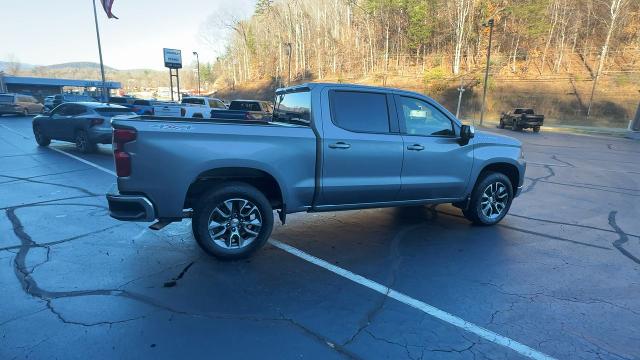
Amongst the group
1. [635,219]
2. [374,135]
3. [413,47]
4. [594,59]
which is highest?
[413,47]

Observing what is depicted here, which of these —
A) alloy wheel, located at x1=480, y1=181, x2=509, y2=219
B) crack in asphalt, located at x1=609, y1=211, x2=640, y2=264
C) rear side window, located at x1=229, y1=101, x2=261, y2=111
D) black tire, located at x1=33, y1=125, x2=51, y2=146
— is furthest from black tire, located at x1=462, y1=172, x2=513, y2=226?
rear side window, located at x1=229, y1=101, x2=261, y2=111

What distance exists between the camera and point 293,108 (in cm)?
488

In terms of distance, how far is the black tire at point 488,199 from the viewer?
218 inches

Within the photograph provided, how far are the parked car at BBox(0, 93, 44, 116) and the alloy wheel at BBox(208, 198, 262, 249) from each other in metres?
29.5

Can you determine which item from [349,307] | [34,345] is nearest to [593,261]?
[349,307]

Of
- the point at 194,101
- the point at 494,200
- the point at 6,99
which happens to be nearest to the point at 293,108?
the point at 494,200

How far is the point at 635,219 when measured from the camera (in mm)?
6270

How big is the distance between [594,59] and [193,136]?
174 ft

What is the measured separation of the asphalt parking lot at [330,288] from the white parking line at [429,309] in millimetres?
16

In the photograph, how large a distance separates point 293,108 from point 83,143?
9407 mm

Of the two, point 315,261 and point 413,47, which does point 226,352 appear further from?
point 413,47

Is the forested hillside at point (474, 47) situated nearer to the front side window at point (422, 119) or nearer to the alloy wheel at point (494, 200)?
the alloy wheel at point (494, 200)

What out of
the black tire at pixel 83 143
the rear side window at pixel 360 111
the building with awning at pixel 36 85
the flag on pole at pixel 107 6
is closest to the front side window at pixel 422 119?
the rear side window at pixel 360 111

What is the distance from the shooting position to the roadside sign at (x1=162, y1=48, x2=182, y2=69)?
39531 mm
